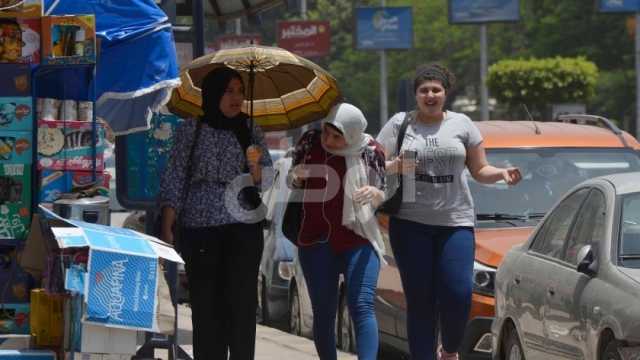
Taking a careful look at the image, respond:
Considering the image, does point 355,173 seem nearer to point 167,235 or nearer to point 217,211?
point 217,211

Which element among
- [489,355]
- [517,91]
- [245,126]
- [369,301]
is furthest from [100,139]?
[517,91]

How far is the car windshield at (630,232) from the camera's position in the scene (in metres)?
7.90

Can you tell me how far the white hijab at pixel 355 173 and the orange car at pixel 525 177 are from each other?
2.47m

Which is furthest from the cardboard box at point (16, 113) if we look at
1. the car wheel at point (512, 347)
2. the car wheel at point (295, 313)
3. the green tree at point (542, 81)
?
the green tree at point (542, 81)

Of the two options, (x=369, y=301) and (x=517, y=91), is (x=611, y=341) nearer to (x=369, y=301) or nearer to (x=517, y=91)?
(x=369, y=301)

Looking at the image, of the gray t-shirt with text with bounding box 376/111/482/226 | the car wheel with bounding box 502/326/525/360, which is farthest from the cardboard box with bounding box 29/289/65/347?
the car wheel with bounding box 502/326/525/360

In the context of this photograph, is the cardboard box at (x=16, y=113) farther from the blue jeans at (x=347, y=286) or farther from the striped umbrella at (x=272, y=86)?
the blue jeans at (x=347, y=286)

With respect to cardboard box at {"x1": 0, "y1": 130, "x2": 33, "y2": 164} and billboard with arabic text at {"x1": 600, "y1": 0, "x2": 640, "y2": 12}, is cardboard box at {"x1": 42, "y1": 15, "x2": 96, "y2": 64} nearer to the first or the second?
cardboard box at {"x1": 0, "y1": 130, "x2": 33, "y2": 164}

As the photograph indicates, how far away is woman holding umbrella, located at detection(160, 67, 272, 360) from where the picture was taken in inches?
314

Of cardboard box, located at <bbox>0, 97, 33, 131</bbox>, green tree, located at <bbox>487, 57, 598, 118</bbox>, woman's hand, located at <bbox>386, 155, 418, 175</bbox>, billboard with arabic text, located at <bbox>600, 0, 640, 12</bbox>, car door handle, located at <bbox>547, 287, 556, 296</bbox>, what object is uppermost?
billboard with arabic text, located at <bbox>600, 0, 640, 12</bbox>

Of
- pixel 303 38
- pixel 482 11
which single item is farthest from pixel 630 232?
pixel 482 11

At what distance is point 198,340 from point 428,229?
1.42 meters

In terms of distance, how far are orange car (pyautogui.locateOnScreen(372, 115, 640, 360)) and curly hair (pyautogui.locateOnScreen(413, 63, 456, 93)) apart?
2293 mm

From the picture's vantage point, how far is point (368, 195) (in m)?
8.16
